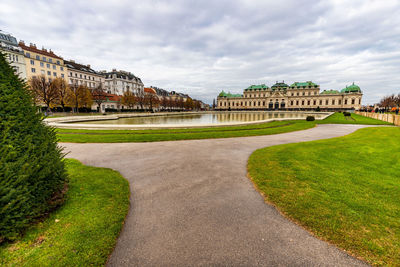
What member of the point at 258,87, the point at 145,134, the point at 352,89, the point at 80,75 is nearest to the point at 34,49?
the point at 80,75

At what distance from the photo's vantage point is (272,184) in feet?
19.9

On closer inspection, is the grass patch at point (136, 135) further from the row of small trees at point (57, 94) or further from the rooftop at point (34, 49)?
the rooftop at point (34, 49)

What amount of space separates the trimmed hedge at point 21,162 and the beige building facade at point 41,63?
74569 mm

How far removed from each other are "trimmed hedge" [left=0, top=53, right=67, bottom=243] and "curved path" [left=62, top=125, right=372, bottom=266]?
1861 millimetres

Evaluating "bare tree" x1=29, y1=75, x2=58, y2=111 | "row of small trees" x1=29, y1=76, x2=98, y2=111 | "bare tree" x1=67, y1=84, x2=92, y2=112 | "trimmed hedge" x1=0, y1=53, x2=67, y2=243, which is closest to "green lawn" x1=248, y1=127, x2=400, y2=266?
"trimmed hedge" x1=0, y1=53, x2=67, y2=243

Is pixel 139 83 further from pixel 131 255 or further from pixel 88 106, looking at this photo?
pixel 131 255

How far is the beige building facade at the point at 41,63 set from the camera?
60.0 meters

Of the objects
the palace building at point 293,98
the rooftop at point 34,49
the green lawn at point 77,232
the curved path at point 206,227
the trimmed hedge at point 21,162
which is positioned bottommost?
the curved path at point 206,227

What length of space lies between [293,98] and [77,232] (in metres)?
153

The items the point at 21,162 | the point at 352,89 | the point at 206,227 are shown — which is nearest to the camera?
the point at 21,162

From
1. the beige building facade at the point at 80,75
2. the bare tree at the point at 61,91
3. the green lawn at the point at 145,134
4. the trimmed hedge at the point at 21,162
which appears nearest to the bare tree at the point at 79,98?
the bare tree at the point at 61,91

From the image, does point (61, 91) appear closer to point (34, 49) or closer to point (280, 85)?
point (34, 49)

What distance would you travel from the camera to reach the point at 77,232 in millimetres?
3484

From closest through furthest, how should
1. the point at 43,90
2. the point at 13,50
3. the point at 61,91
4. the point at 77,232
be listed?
the point at 77,232 < the point at 43,90 < the point at 61,91 < the point at 13,50
